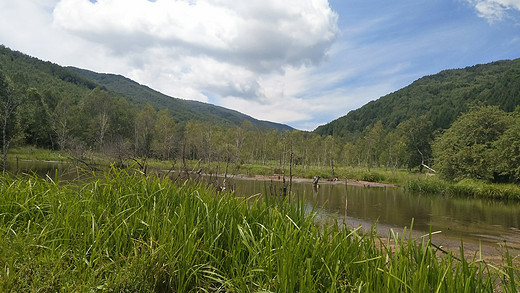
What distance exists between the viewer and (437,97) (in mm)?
145125

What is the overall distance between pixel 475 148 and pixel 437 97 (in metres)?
132

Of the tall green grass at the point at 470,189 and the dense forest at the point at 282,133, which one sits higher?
the dense forest at the point at 282,133

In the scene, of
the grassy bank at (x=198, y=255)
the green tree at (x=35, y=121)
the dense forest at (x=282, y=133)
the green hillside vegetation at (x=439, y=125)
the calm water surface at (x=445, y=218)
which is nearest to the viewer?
the grassy bank at (x=198, y=255)

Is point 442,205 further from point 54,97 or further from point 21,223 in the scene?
point 54,97

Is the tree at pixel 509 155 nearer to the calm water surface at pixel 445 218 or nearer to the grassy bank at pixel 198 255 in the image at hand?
the calm water surface at pixel 445 218

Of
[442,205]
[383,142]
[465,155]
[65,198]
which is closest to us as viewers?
[65,198]

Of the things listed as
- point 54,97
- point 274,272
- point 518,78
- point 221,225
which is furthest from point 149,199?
point 518,78

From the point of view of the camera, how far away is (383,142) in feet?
276

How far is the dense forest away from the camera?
29.1m

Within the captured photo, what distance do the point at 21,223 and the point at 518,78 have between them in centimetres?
12294

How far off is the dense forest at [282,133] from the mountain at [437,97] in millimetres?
802

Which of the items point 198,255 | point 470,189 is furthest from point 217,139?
point 198,255

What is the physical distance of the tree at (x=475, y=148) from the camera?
30.5m

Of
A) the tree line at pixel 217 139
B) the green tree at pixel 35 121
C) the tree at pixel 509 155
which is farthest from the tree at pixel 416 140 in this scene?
the green tree at pixel 35 121
